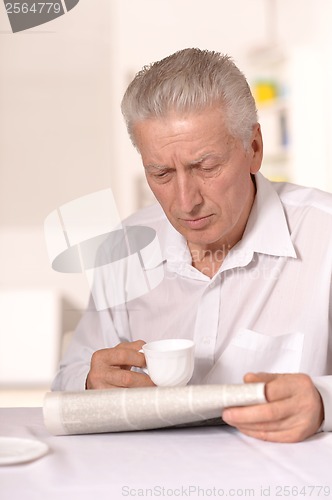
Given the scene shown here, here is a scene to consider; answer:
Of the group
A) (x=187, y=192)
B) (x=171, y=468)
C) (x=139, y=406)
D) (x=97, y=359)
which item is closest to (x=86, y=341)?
(x=97, y=359)

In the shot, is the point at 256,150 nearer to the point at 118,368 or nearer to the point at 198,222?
the point at 198,222

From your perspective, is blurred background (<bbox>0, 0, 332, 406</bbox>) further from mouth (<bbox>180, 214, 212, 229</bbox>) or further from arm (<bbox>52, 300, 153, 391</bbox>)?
mouth (<bbox>180, 214, 212, 229</bbox>)

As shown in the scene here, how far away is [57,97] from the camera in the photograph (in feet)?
6.05

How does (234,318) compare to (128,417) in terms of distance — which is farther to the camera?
(234,318)

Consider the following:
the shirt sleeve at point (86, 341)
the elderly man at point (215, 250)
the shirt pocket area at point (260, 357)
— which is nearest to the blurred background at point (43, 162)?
the shirt sleeve at point (86, 341)

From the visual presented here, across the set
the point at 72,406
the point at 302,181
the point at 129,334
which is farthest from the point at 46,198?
the point at 302,181

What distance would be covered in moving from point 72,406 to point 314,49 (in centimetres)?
389

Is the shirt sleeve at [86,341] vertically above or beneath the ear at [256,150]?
beneath

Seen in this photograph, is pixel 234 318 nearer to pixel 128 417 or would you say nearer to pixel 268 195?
pixel 268 195

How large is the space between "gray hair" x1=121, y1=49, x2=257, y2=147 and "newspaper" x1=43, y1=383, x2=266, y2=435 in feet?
1.65

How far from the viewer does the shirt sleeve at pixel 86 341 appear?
142cm

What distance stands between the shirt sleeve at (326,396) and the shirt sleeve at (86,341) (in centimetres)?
52

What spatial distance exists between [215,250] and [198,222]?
7.3 inches

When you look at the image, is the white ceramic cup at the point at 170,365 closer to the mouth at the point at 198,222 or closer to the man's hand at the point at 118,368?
the man's hand at the point at 118,368
